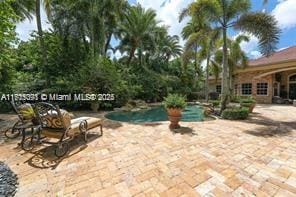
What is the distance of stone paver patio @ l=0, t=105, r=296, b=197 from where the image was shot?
10.5ft

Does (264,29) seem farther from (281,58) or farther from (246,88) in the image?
(246,88)

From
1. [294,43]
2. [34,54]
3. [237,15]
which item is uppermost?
[294,43]

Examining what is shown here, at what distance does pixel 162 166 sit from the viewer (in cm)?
406

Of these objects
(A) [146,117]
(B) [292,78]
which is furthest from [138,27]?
(B) [292,78]

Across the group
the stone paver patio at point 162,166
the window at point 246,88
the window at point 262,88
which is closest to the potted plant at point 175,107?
the stone paver patio at point 162,166

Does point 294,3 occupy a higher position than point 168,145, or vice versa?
point 294,3

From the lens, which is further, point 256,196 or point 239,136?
point 239,136

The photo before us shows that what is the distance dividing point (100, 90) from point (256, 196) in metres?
11.2

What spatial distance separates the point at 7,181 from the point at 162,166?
291 cm

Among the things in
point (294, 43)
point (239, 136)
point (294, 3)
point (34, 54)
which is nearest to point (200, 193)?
point (239, 136)

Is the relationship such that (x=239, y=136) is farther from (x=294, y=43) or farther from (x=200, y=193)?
(x=294, y=43)

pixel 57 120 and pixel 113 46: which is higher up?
pixel 113 46

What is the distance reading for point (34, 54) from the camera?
15.8 metres

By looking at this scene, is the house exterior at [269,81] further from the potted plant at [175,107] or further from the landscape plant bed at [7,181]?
the landscape plant bed at [7,181]
